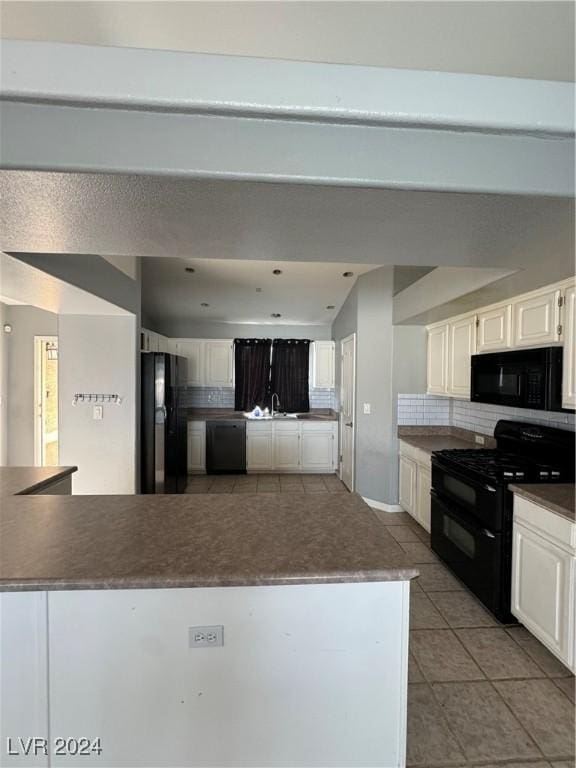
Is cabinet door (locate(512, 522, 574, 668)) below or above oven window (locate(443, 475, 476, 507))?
below

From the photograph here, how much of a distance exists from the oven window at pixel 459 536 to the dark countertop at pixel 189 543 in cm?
126

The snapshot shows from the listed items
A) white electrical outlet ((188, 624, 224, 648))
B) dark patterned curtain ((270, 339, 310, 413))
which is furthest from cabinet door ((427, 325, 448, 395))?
white electrical outlet ((188, 624, 224, 648))

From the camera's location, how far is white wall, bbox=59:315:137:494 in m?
3.38

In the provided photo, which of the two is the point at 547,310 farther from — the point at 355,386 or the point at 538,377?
the point at 355,386

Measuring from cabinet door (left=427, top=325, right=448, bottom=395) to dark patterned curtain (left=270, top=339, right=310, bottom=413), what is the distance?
2.43 meters

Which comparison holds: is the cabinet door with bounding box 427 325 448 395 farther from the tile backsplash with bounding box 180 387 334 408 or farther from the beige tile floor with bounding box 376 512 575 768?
the tile backsplash with bounding box 180 387 334 408

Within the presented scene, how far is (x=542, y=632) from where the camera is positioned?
1.87m

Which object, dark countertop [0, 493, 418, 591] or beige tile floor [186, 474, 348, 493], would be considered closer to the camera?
dark countertop [0, 493, 418, 591]

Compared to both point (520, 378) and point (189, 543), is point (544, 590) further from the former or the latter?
point (189, 543)

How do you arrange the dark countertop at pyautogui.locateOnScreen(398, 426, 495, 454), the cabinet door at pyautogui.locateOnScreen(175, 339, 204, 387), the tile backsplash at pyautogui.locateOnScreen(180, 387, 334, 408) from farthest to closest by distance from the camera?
the tile backsplash at pyautogui.locateOnScreen(180, 387, 334, 408)
the cabinet door at pyautogui.locateOnScreen(175, 339, 204, 387)
the dark countertop at pyautogui.locateOnScreen(398, 426, 495, 454)

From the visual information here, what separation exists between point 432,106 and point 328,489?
4.55m

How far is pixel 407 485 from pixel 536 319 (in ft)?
6.89

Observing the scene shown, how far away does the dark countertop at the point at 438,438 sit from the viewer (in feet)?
10.9

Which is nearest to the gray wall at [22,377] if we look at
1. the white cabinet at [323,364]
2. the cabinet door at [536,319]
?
the white cabinet at [323,364]
